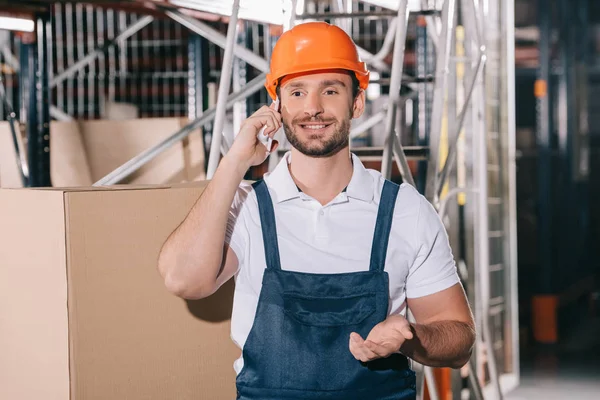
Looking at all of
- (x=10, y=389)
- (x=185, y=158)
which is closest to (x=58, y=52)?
(x=185, y=158)

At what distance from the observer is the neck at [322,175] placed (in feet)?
8.07

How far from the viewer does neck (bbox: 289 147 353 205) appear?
2.46 meters

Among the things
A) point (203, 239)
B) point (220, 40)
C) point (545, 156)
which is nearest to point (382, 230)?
point (203, 239)

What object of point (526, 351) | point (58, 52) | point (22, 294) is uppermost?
point (58, 52)

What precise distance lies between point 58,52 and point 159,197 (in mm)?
6642

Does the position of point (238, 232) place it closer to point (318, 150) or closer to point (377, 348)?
point (318, 150)

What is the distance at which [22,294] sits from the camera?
93.5 inches

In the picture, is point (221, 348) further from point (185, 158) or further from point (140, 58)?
point (140, 58)

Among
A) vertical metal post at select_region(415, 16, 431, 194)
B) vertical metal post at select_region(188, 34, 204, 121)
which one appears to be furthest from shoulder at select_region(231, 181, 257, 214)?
vertical metal post at select_region(188, 34, 204, 121)

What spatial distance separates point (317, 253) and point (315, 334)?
23cm

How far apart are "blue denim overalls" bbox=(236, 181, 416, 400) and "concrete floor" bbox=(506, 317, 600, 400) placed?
4.37m

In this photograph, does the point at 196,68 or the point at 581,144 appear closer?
the point at 196,68

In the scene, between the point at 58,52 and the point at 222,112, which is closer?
the point at 222,112

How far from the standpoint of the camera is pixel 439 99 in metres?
3.75
